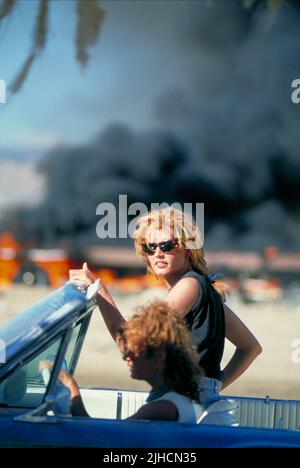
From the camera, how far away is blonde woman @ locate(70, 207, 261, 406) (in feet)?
6.24

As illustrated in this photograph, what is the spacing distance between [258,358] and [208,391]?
2939 millimetres

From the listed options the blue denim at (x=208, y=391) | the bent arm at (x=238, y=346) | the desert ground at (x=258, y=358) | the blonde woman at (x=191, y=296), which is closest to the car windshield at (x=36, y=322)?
the blonde woman at (x=191, y=296)

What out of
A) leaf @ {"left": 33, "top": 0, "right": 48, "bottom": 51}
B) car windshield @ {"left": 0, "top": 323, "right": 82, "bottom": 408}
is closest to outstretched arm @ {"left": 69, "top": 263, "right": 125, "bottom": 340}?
car windshield @ {"left": 0, "top": 323, "right": 82, "bottom": 408}

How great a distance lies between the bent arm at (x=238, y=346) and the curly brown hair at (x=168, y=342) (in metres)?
0.40

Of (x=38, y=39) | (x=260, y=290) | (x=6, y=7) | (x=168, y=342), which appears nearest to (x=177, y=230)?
(x=168, y=342)

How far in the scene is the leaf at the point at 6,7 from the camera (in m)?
4.42

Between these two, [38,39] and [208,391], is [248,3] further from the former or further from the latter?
[208,391]

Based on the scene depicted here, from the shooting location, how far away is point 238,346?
2.23 metres

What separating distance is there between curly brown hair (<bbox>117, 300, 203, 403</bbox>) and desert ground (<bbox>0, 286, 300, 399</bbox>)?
2070 mm

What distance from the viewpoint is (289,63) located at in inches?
178

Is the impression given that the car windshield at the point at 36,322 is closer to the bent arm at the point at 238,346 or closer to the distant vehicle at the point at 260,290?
the bent arm at the point at 238,346

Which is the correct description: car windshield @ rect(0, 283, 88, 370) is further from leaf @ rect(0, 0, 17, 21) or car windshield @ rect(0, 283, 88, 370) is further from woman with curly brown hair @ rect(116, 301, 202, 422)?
leaf @ rect(0, 0, 17, 21)
